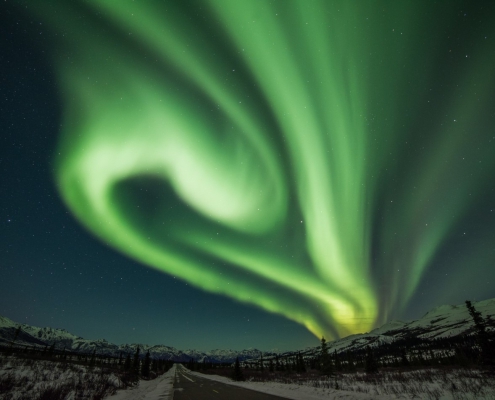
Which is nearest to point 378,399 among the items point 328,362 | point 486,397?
point 486,397

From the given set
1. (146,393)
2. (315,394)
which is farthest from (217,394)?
(315,394)

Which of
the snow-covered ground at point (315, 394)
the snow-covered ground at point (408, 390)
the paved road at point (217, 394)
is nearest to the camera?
the snow-covered ground at point (408, 390)

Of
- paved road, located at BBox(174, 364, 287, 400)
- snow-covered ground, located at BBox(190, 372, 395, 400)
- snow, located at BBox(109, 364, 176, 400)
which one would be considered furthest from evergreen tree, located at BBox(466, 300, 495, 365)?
snow, located at BBox(109, 364, 176, 400)

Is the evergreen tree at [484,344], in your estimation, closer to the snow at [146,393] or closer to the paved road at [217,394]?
the paved road at [217,394]

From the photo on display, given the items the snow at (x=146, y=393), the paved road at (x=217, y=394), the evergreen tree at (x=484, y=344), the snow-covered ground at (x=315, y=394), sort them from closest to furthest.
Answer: the snow-covered ground at (x=315, y=394), the paved road at (x=217, y=394), the snow at (x=146, y=393), the evergreen tree at (x=484, y=344)

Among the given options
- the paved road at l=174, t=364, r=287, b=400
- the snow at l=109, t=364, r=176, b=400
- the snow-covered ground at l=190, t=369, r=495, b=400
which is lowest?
the snow-covered ground at l=190, t=369, r=495, b=400

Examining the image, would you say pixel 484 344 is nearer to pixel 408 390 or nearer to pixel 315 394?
pixel 408 390

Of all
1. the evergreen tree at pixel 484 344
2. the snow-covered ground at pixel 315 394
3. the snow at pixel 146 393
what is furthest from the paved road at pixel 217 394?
the evergreen tree at pixel 484 344

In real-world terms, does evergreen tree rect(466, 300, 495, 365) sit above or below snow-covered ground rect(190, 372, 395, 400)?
above

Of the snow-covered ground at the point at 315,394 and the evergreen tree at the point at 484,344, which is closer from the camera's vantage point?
the snow-covered ground at the point at 315,394

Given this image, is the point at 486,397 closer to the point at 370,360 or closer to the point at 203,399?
the point at 203,399

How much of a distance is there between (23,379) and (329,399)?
955 inches

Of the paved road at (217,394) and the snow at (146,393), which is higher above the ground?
the snow at (146,393)

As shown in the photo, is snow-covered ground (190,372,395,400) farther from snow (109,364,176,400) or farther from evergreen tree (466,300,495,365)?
evergreen tree (466,300,495,365)
